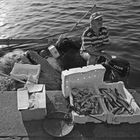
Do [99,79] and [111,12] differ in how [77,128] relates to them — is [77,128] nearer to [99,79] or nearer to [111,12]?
[99,79]

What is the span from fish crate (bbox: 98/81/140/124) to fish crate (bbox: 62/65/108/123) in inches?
6.2

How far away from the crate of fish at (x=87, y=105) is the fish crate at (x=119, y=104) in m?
0.16

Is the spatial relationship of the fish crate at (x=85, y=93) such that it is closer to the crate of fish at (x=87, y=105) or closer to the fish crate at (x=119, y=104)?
the crate of fish at (x=87, y=105)

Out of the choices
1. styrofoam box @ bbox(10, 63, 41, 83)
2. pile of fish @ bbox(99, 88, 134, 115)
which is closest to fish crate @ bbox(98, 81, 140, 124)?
pile of fish @ bbox(99, 88, 134, 115)

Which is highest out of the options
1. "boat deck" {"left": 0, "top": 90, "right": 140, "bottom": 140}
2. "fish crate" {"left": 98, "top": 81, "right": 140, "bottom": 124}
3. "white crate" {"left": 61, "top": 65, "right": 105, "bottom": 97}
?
"white crate" {"left": 61, "top": 65, "right": 105, "bottom": 97}

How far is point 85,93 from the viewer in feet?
19.6

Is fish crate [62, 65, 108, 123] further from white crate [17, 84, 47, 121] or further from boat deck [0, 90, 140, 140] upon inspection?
white crate [17, 84, 47, 121]

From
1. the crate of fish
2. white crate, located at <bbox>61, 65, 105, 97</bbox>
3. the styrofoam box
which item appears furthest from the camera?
the styrofoam box

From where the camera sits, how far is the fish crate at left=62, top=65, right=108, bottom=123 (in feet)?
17.5

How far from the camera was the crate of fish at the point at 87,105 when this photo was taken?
17.4 feet

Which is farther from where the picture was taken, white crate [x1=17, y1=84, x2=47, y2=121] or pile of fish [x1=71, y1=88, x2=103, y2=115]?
pile of fish [x1=71, y1=88, x2=103, y2=115]

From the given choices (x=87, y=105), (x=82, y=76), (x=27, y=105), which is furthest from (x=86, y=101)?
(x=27, y=105)

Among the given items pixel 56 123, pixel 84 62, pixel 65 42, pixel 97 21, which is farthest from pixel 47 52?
pixel 56 123

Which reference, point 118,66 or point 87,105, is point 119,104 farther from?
point 118,66
